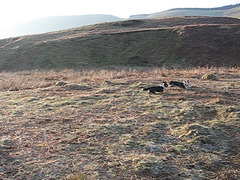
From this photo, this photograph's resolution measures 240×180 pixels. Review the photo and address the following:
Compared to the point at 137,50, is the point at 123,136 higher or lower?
higher

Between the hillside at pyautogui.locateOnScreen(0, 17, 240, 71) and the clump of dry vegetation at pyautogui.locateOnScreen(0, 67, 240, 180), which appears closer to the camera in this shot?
the clump of dry vegetation at pyautogui.locateOnScreen(0, 67, 240, 180)

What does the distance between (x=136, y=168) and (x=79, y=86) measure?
7.96 meters

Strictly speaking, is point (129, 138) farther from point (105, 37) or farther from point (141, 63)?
point (105, 37)

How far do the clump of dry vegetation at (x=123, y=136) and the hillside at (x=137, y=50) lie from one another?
26881 millimetres

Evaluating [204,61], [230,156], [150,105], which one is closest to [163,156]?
[230,156]

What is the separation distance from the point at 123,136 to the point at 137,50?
37.1 meters

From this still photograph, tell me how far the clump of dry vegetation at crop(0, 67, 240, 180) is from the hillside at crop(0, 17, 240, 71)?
1058 inches

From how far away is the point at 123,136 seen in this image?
18.9ft

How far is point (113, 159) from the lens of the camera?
4758 millimetres

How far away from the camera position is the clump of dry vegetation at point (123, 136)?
441 cm

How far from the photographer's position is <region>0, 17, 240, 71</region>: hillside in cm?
3684

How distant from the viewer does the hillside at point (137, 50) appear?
3684 centimetres

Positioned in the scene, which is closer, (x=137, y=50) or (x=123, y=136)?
(x=123, y=136)

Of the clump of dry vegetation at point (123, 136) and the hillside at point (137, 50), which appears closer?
the clump of dry vegetation at point (123, 136)
